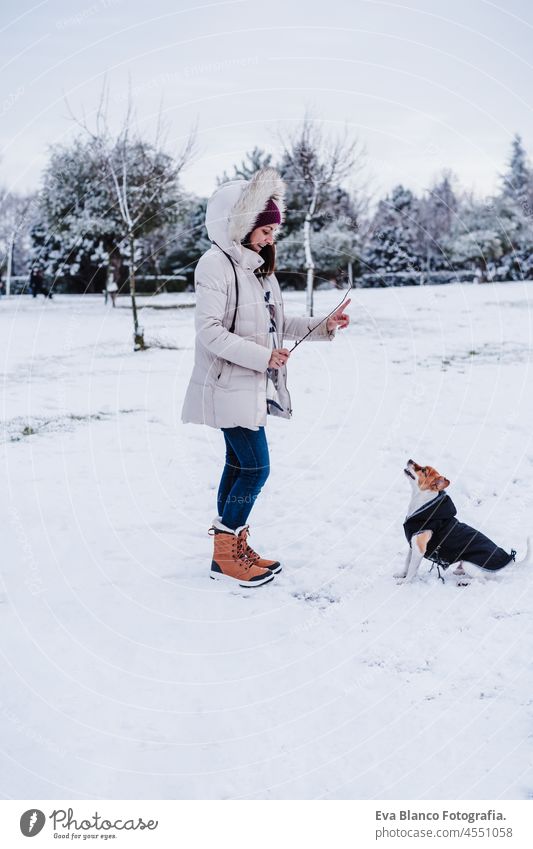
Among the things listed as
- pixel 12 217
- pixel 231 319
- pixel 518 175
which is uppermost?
pixel 518 175

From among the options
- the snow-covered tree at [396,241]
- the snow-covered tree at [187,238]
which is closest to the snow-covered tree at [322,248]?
the snow-covered tree at [187,238]

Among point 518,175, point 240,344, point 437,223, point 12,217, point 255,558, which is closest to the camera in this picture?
point 240,344

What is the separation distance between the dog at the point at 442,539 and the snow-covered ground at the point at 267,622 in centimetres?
13

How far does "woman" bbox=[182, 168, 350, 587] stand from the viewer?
13.4 ft

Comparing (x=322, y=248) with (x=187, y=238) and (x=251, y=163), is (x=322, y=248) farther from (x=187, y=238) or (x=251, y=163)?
(x=187, y=238)

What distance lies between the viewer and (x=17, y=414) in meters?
9.05

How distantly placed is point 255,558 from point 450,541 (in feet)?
3.74

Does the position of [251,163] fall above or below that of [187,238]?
above

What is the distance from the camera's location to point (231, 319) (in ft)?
13.9

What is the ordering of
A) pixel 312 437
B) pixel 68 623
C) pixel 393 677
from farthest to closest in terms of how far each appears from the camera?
pixel 312 437 → pixel 68 623 → pixel 393 677

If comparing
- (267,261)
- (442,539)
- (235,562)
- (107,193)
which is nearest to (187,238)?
(107,193)

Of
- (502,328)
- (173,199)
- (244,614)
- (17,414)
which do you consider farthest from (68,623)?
(173,199)
